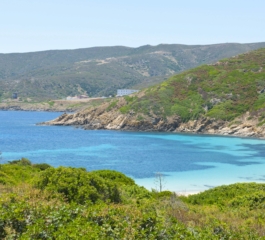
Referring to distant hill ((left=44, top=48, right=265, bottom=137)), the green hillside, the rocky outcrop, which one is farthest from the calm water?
the green hillside

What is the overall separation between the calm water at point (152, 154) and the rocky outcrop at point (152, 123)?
5817 mm

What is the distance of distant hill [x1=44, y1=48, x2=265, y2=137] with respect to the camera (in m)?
90.2

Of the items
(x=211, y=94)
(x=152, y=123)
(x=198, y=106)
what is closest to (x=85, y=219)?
(x=152, y=123)

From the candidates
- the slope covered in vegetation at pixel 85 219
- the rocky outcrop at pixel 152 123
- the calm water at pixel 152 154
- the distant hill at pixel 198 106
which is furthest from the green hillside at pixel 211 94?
the slope covered in vegetation at pixel 85 219

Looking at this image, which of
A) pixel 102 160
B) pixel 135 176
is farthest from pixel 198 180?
pixel 102 160

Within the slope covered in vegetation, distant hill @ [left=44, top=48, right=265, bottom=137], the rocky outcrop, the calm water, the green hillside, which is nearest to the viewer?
the slope covered in vegetation

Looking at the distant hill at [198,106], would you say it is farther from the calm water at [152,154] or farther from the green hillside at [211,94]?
the calm water at [152,154]

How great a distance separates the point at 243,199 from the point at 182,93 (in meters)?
82.9

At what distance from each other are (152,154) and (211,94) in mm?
43306

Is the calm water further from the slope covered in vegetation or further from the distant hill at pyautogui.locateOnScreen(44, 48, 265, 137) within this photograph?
the slope covered in vegetation

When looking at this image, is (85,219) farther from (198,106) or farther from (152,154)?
(198,106)

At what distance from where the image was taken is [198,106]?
97000mm

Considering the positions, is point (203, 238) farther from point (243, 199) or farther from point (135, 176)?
point (135, 176)

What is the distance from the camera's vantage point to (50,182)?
675 inches
